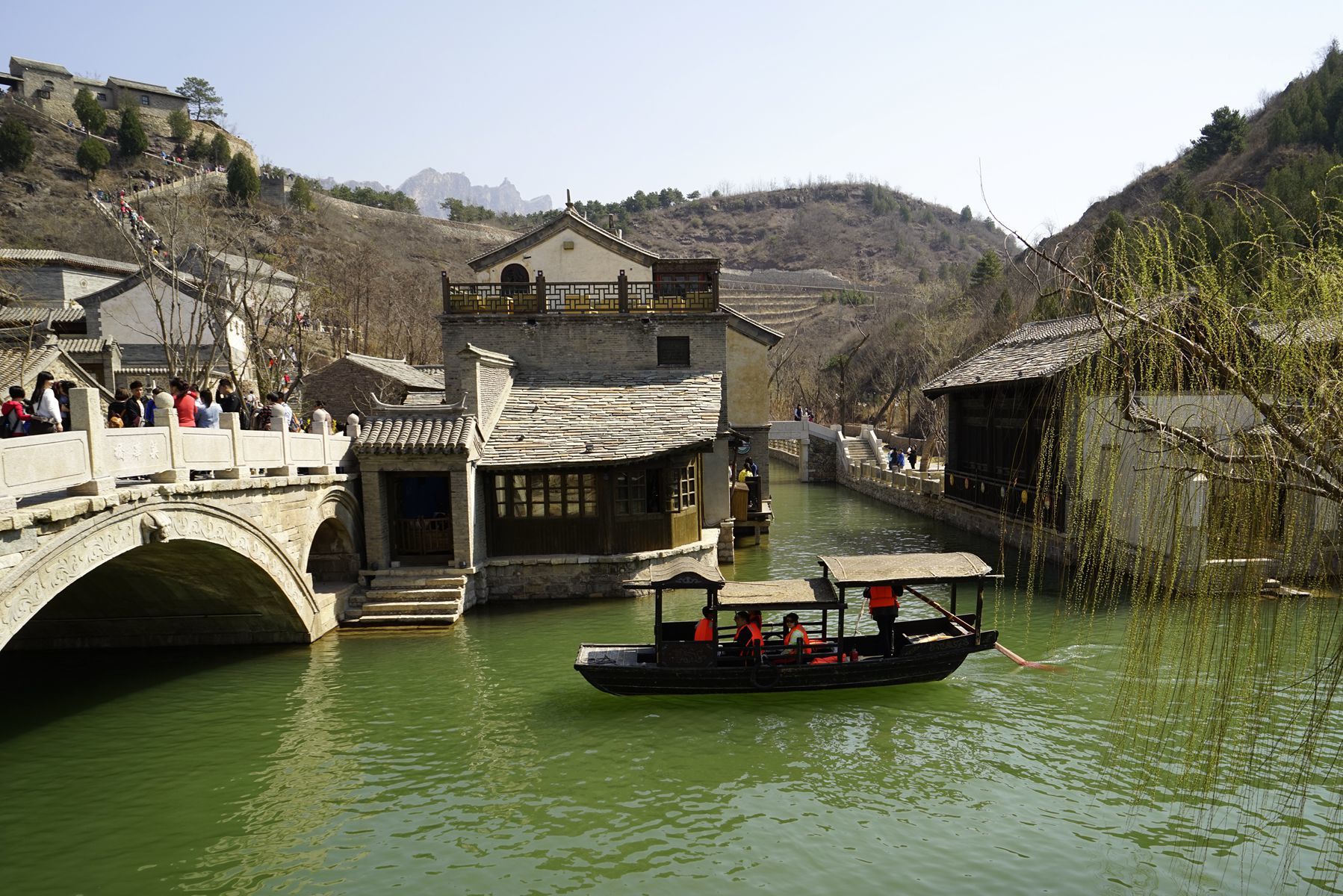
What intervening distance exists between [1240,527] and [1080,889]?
17.1 ft

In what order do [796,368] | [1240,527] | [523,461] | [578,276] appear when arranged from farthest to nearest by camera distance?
[796,368] → [578,276] → [523,461] → [1240,527]

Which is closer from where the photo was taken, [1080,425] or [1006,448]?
[1080,425]

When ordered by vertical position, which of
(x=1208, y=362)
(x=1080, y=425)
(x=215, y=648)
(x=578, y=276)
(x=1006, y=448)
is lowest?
(x=215, y=648)

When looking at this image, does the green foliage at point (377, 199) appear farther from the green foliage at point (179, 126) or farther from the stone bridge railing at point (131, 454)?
the stone bridge railing at point (131, 454)

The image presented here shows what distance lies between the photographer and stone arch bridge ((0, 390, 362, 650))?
32.3ft

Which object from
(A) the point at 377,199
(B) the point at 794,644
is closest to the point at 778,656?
(B) the point at 794,644

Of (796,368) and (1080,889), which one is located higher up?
(796,368)

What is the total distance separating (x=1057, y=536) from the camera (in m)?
22.8

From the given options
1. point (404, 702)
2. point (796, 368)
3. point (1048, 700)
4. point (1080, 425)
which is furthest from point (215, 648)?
point (796, 368)

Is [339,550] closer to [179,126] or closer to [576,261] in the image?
[576,261]

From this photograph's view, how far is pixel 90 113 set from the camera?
216ft

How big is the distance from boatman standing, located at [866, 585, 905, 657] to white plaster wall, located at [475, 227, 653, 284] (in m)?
17.0

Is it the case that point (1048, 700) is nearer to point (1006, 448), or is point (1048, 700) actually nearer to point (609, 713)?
point (609, 713)

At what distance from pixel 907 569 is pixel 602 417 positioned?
10.3m
